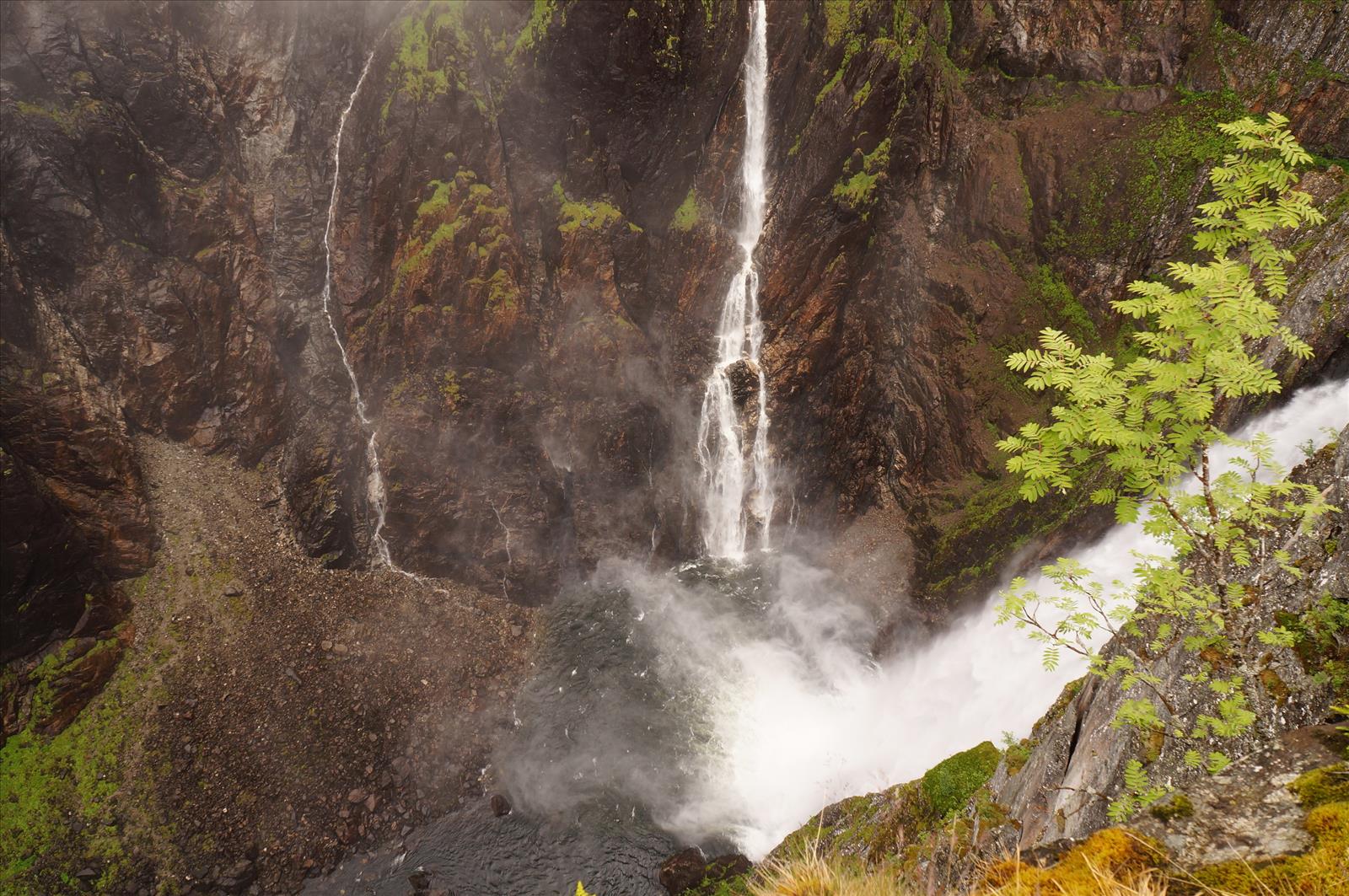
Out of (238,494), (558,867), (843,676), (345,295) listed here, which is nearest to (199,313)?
(345,295)

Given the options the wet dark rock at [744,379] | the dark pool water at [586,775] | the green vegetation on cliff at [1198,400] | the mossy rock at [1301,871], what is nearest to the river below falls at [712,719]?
the dark pool water at [586,775]

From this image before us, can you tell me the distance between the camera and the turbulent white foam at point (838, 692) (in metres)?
13.7

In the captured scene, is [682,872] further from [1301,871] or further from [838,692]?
[1301,871]

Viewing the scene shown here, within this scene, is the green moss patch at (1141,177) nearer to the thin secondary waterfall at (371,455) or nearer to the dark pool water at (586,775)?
the dark pool water at (586,775)

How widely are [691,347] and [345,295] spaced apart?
13.1 m

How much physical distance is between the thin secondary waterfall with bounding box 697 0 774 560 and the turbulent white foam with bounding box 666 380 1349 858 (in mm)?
3595

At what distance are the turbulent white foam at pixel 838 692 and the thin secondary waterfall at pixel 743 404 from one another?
3595 mm

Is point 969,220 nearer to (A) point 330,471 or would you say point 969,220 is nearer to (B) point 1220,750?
(B) point 1220,750

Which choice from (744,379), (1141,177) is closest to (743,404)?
(744,379)

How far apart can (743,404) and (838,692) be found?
1132 centimetres

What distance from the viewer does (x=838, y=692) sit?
20062 mm

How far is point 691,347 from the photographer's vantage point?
2534 centimetres

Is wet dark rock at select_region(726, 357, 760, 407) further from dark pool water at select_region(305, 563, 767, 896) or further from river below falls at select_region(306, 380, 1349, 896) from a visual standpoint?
dark pool water at select_region(305, 563, 767, 896)

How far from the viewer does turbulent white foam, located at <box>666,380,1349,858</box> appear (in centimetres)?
1368
